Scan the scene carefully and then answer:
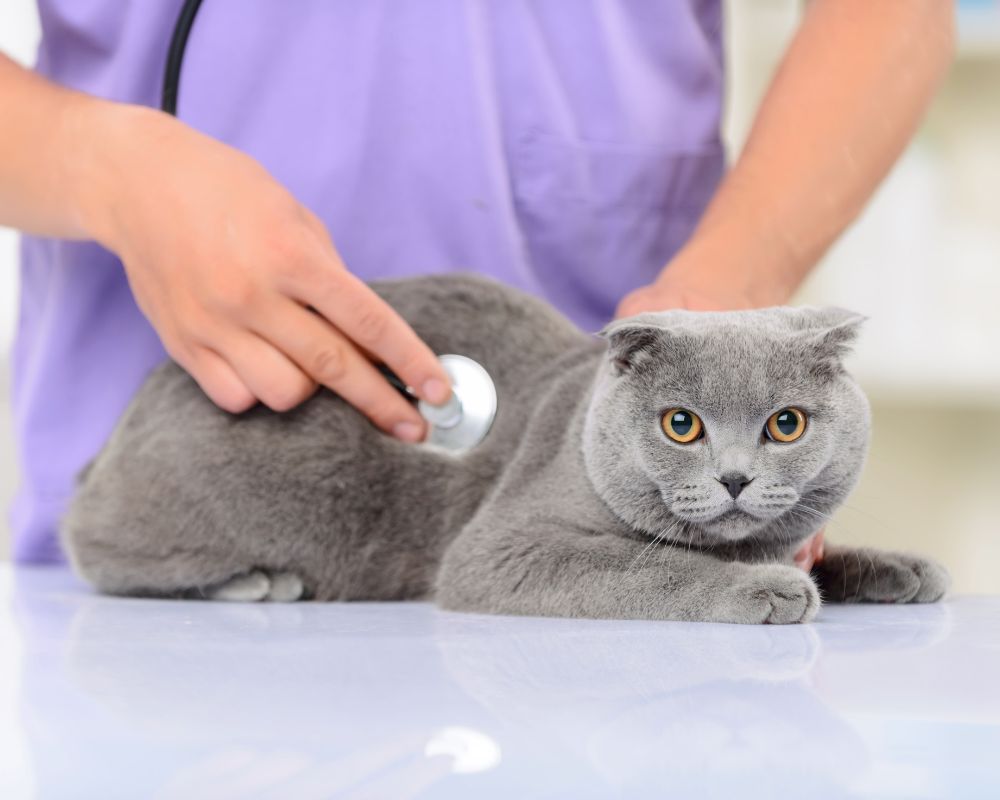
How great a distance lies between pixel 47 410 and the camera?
1.29 meters

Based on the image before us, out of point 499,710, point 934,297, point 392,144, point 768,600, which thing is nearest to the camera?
point 499,710

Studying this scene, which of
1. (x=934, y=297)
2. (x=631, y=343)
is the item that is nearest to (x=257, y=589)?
(x=631, y=343)

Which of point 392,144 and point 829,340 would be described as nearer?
point 829,340

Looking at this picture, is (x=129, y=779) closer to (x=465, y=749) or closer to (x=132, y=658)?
(x=465, y=749)

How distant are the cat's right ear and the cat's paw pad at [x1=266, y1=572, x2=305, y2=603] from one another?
39cm

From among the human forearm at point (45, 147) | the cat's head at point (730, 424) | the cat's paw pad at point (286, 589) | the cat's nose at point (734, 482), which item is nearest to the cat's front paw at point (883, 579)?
the cat's head at point (730, 424)

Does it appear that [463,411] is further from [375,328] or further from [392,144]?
[392,144]

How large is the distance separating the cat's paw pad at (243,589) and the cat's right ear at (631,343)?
41 cm

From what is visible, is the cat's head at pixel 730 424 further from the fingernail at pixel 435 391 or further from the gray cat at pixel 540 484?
the fingernail at pixel 435 391

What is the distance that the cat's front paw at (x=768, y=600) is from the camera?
0.88m

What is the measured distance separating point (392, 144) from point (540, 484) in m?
0.44

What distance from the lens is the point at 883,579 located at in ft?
3.44

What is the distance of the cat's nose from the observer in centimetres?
89

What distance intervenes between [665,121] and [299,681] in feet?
2.97
